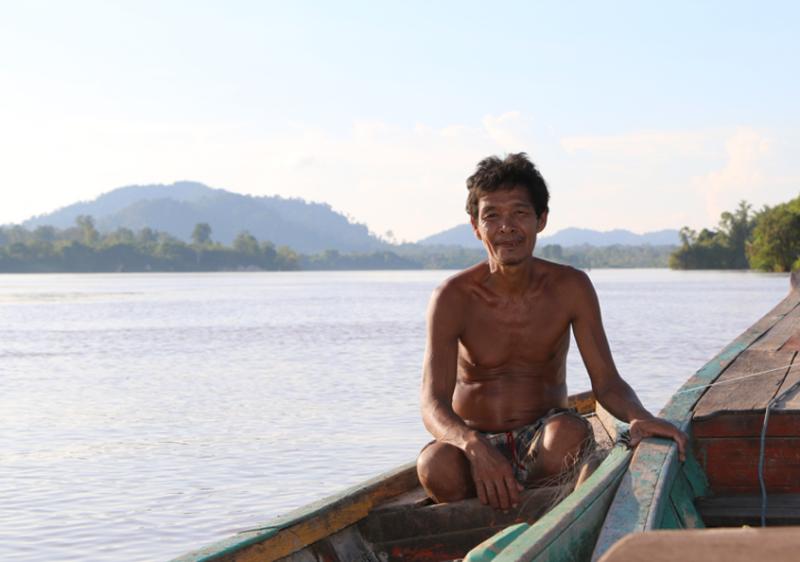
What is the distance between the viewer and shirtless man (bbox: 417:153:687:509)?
12.0ft

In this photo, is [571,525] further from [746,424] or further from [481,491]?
[746,424]

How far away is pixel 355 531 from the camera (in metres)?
3.75

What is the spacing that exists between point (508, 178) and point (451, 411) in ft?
2.74

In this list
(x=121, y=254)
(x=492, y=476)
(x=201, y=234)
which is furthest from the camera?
(x=201, y=234)

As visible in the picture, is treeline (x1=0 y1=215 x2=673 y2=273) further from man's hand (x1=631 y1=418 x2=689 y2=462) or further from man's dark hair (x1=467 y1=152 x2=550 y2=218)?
man's hand (x1=631 y1=418 x2=689 y2=462)

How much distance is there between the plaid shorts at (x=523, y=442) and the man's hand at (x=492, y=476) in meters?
0.27

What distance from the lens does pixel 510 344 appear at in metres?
3.91

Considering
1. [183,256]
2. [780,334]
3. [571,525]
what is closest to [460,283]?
[571,525]

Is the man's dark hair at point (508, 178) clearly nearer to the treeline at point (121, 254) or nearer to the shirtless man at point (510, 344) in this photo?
the shirtless man at point (510, 344)

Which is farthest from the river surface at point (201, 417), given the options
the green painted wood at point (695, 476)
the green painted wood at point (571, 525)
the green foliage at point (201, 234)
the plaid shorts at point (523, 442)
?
the green foliage at point (201, 234)

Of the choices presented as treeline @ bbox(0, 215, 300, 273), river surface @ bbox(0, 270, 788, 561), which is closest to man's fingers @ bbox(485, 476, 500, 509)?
river surface @ bbox(0, 270, 788, 561)

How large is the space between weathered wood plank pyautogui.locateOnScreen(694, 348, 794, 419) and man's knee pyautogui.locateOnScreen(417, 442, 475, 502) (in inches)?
31.2

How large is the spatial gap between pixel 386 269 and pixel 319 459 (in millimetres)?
174459

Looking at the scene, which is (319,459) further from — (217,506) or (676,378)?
(676,378)
